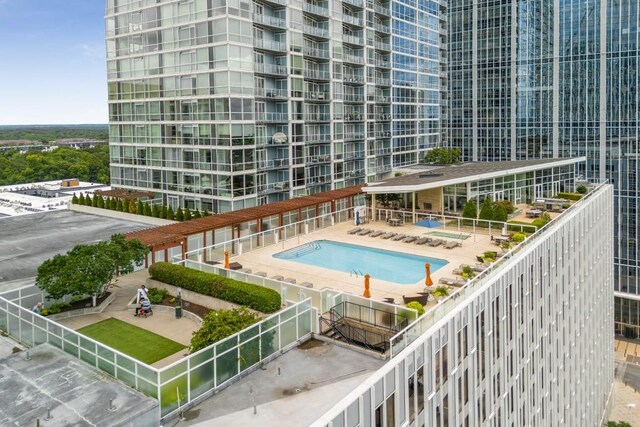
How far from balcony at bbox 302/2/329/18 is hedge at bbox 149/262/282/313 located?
39.4 m

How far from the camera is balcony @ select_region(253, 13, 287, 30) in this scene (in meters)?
50.2

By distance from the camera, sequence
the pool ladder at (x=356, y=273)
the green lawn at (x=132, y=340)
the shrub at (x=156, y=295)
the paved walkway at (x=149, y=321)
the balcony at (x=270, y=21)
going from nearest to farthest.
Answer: the green lawn at (x=132, y=340) < the paved walkway at (x=149, y=321) < the shrub at (x=156, y=295) < the pool ladder at (x=356, y=273) < the balcony at (x=270, y=21)

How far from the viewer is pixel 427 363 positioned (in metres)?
16.9

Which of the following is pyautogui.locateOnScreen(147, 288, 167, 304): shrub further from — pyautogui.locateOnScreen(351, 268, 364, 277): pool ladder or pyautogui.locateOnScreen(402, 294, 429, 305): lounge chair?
pyautogui.locateOnScreen(402, 294, 429, 305): lounge chair

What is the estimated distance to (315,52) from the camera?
190 ft

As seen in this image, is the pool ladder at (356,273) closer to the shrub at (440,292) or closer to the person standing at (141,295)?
the shrub at (440,292)

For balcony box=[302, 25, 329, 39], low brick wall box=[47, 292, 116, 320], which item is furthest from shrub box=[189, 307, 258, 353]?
balcony box=[302, 25, 329, 39]

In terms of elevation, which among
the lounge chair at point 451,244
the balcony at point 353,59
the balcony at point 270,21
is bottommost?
the lounge chair at point 451,244

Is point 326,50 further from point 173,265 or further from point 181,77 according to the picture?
point 173,265

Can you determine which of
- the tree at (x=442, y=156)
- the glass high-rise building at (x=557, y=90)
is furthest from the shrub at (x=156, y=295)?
the glass high-rise building at (x=557, y=90)

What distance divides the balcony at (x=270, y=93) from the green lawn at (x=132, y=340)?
110 feet

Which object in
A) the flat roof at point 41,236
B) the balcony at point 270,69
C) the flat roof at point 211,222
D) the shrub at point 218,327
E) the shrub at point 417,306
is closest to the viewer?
the shrub at point 218,327

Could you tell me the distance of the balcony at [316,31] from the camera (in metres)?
56.4

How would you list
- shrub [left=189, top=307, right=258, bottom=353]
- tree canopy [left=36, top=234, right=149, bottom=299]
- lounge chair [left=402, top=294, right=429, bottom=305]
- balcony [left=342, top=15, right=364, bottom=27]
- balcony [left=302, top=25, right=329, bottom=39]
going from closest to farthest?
shrub [left=189, top=307, right=258, bottom=353] → tree canopy [left=36, top=234, right=149, bottom=299] → lounge chair [left=402, top=294, right=429, bottom=305] → balcony [left=302, top=25, right=329, bottom=39] → balcony [left=342, top=15, right=364, bottom=27]
